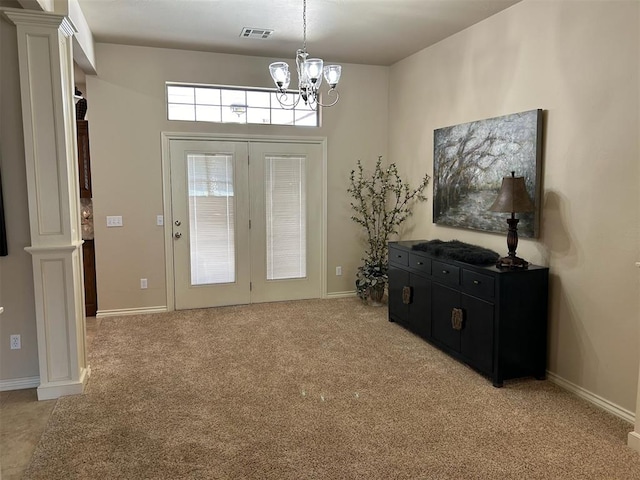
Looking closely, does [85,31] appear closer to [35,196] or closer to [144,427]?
[35,196]

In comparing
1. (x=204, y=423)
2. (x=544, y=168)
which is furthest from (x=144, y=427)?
(x=544, y=168)

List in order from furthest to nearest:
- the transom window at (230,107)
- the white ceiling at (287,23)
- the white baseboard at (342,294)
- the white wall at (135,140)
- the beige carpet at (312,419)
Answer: the white baseboard at (342,294) → the transom window at (230,107) → the white wall at (135,140) → the white ceiling at (287,23) → the beige carpet at (312,419)

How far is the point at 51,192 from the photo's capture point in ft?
10.2

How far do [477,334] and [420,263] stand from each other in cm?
96

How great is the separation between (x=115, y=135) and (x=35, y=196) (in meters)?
2.03

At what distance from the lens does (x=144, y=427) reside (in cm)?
280

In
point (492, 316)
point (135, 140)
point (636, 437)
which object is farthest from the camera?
point (135, 140)

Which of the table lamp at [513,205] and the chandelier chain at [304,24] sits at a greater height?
the chandelier chain at [304,24]

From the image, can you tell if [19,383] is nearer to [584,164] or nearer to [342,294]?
[342,294]

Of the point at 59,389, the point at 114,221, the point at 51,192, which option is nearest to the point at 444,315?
the point at 59,389

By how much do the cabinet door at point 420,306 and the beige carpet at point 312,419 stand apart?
0.49 feet

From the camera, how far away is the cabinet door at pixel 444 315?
377 cm

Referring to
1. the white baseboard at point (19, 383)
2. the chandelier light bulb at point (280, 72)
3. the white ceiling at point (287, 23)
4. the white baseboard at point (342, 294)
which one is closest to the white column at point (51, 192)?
the white baseboard at point (19, 383)

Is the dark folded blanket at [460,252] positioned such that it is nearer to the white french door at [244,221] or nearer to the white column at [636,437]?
the white column at [636,437]
